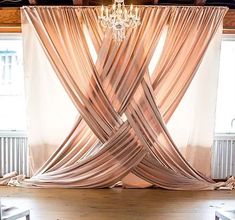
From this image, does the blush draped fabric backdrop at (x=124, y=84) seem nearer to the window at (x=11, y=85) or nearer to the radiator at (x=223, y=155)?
the radiator at (x=223, y=155)

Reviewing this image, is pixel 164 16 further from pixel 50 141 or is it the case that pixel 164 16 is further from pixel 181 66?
pixel 50 141

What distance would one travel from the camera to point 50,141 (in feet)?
17.7

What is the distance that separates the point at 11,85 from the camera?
18.6 feet

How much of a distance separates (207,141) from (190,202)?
38.6 inches

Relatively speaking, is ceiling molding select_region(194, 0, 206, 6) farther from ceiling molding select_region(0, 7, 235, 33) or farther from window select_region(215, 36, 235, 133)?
window select_region(215, 36, 235, 133)

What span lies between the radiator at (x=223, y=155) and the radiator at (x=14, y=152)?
258cm

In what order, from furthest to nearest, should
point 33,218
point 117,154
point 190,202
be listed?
point 117,154 → point 190,202 → point 33,218

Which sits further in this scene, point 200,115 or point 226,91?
point 226,91

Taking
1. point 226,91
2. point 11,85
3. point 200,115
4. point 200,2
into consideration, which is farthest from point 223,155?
point 11,85

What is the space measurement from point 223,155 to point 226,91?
876 millimetres

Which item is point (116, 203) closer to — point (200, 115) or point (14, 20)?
point (200, 115)

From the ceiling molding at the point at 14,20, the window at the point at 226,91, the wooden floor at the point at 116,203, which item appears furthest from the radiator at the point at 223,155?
the ceiling molding at the point at 14,20

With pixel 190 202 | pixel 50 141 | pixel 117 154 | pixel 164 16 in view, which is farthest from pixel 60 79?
pixel 190 202

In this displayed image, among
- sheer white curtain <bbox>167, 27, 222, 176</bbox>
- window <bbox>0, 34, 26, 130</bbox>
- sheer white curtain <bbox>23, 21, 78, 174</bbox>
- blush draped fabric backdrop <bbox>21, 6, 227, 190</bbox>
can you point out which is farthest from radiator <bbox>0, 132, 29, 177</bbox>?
sheer white curtain <bbox>167, 27, 222, 176</bbox>
